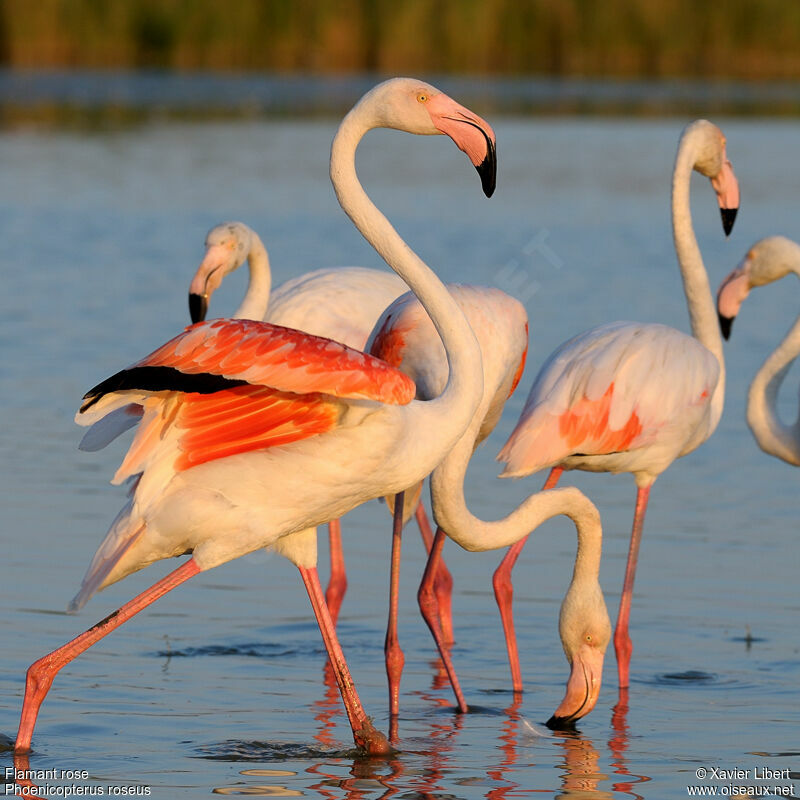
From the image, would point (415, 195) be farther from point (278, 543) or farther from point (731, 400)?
point (278, 543)

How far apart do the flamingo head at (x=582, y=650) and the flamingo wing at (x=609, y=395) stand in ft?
2.60

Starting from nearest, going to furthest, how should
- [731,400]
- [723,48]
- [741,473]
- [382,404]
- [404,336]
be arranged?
[382,404]
[404,336]
[741,473]
[731,400]
[723,48]

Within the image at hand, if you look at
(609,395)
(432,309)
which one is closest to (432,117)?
(432,309)

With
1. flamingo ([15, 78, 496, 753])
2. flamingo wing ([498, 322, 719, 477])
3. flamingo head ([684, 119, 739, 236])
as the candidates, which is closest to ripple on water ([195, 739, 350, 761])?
flamingo ([15, 78, 496, 753])

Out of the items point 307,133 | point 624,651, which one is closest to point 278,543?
point 624,651

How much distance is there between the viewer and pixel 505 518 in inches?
228

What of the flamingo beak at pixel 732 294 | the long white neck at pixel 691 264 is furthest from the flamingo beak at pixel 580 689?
the flamingo beak at pixel 732 294

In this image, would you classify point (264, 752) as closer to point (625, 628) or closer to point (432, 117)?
point (625, 628)

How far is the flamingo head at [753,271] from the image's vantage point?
821cm

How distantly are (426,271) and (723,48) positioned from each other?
32.0m

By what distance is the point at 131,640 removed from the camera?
6.44 m

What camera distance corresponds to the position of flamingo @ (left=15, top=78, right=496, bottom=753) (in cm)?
498

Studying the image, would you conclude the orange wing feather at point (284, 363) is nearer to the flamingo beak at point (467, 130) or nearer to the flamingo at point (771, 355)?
the flamingo beak at point (467, 130)

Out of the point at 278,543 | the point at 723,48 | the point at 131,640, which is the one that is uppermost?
the point at 723,48
